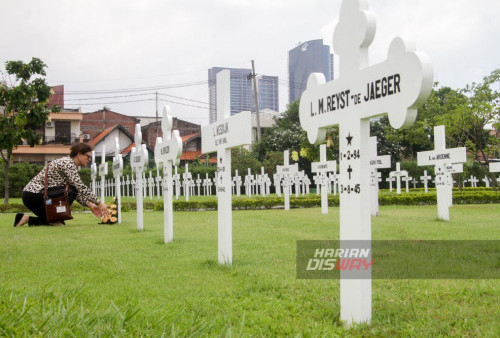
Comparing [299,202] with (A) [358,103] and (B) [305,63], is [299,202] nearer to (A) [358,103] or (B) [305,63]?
(A) [358,103]

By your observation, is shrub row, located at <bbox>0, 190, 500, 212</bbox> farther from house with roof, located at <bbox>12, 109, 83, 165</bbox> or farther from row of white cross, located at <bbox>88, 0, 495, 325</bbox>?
house with roof, located at <bbox>12, 109, 83, 165</bbox>

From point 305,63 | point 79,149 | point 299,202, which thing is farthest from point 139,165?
point 305,63

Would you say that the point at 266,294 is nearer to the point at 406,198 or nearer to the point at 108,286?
the point at 108,286

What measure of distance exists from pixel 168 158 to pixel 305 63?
42.3m

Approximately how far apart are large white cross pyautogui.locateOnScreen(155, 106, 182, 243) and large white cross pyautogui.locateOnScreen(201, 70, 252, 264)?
154 cm

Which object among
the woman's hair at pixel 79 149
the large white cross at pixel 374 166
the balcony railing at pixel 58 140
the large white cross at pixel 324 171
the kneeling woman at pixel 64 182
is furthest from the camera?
the balcony railing at pixel 58 140

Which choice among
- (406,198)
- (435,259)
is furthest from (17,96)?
(435,259)

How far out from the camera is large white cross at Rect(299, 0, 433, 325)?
352cm

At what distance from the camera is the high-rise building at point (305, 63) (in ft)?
148

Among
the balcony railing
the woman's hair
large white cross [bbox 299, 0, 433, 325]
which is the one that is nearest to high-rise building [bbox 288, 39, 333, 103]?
the balcony railing

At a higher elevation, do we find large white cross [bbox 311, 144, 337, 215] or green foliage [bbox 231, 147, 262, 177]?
Answer: green foliage [bbox 231, 147, 262, 177]

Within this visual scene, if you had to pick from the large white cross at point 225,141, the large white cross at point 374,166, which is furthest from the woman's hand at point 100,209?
the large white cross at point 374,166

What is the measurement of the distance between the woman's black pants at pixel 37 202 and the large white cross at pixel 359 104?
8.02 m

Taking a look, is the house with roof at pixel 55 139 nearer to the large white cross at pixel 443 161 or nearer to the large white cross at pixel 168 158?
the large white cross at pixel 443 161
